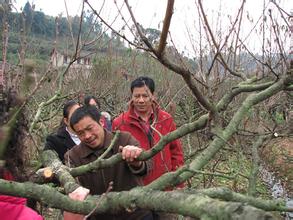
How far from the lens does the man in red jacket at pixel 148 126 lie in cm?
345

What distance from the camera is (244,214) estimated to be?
0.81 meters

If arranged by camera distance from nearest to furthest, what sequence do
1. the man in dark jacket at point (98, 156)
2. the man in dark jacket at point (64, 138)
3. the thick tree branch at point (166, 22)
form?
the thick tree branch at point (166, 22)
the man in dark jacket at point (98, 156)
the man in dark jacket at point (64, 138)

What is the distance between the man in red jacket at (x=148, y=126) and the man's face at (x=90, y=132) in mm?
854

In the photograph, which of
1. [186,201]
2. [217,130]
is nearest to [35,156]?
[217,130]

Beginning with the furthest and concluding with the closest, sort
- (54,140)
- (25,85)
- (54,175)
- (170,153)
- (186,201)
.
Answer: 1. (170,153)
2. (54,140)
3. (54,175)
4. (186,201)
5. (25,85)

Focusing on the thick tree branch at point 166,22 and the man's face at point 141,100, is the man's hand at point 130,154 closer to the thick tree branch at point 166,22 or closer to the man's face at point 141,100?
the thick tree branch at point 166,22

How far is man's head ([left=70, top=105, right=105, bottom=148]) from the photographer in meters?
2.55

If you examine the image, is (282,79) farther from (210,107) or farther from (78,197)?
(78,197)

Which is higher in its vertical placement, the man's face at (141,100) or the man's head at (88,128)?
the man's face at (141,100)

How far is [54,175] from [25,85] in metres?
1.13

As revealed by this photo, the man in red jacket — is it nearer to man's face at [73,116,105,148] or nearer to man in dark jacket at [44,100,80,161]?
man in dark jacket at [44,100,80,161]

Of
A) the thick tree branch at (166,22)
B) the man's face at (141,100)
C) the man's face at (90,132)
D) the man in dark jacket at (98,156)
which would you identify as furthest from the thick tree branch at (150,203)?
the man's face at (141,100)

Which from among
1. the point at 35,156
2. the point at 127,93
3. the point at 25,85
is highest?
the point at 25,85

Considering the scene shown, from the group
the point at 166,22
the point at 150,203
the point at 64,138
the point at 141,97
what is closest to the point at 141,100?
the point at 141,97
